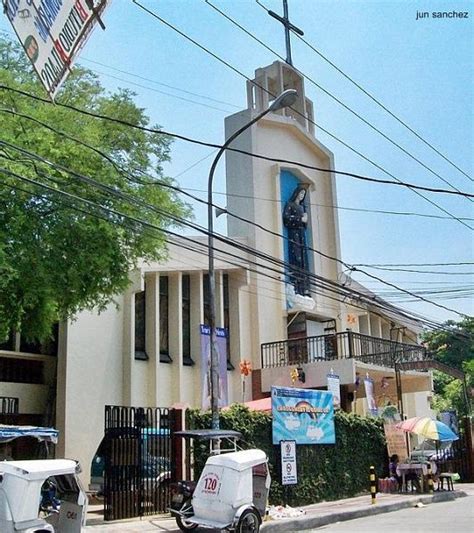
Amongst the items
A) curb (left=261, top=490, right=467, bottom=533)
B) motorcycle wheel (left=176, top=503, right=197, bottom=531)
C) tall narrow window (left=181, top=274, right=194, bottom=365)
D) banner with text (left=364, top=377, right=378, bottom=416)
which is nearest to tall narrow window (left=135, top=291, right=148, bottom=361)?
tall narrow window (left=181, top=274, right=194, bottom=365)

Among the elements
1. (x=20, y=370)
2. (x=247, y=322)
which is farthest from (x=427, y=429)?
(x=20, y=370)

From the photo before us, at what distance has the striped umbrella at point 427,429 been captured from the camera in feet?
67.1

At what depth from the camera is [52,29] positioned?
600 centimetres

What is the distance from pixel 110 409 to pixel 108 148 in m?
5.72

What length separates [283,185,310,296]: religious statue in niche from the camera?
2789 centimetres

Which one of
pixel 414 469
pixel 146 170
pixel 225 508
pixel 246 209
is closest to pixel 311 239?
pixel 246 209

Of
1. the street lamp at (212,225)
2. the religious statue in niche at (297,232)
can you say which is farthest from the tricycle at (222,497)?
the religious statue in niche at (297,232)

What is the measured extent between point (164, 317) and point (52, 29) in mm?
17899

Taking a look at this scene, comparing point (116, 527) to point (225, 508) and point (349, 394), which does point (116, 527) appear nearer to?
point (225, 508)

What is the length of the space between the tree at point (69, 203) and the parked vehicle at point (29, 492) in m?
4.33

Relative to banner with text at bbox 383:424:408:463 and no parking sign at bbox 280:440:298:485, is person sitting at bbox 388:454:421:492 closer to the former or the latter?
banner with text at bbox 383:424:408:463

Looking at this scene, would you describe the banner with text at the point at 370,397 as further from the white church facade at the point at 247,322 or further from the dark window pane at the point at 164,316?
the dark window pane at the point at 164,316

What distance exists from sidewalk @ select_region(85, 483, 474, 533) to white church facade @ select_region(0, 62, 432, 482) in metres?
4.04

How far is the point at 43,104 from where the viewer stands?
1407 centimetres
